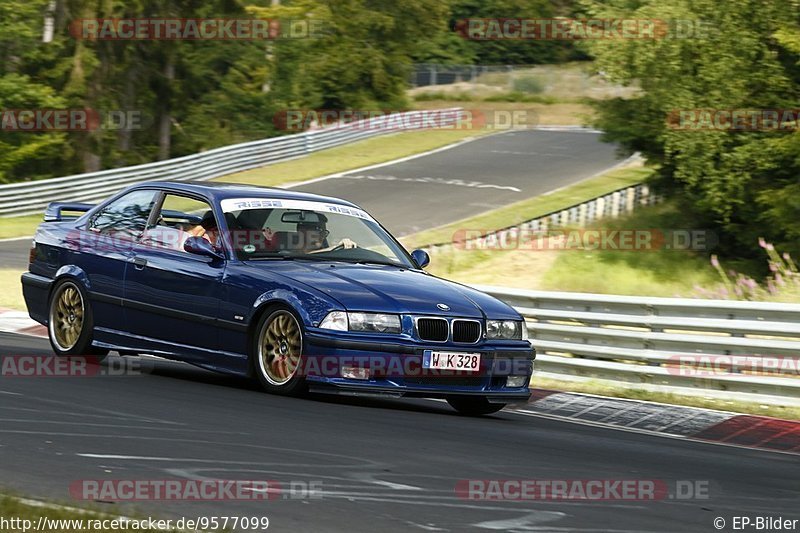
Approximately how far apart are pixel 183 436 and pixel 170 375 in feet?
11.1

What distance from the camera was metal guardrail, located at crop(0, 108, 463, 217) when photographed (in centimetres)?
3047

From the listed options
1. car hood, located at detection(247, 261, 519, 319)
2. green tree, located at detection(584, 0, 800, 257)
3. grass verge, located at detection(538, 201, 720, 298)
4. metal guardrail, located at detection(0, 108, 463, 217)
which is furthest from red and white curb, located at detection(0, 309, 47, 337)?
green tree, located at detection(584, 0, 800, 257)

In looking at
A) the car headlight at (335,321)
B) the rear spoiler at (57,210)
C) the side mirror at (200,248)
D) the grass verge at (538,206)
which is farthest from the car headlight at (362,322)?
the grass verge at (538,206)

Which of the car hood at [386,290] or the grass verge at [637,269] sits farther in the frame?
the grass verge at [637,269]

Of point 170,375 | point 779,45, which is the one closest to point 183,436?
point 170,375

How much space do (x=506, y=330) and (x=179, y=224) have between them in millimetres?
2711

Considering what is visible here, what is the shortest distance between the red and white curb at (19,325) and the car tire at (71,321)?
2874 mm

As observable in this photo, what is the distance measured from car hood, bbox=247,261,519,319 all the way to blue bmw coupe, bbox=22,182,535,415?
1 cm

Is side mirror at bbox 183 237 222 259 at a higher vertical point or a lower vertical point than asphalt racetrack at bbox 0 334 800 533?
higher

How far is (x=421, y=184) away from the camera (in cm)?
3566

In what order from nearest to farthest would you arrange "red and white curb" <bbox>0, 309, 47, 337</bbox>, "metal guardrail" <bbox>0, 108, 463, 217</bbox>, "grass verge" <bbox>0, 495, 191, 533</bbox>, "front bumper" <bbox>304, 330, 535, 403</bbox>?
"grass verge" <bbox>0, 495, 191, 533</bbox>, "front bumper" <bbox>304, 330, 535, 403</bbox>, "red and white curb" <bbox>0, 309, 47, 337</bbox>, "metal guardrail" <bbox>0, 108, 463, 217</bbox>

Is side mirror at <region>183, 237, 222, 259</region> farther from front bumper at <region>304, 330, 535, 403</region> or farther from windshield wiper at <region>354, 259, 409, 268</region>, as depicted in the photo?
front bumper at <region>304, 330, 535, 403</region>

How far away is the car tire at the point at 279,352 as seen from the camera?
9.11 m

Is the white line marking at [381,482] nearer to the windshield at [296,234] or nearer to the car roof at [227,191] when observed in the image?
the windshield at [296,234]
